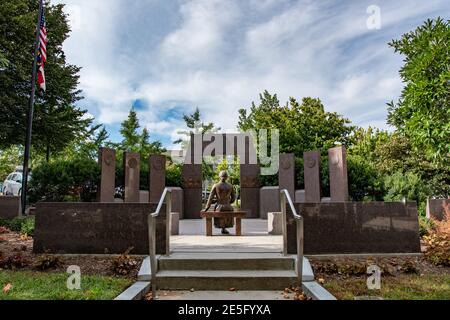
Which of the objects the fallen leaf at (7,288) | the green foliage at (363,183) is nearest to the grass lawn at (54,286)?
the fallen leaf at (7,288)

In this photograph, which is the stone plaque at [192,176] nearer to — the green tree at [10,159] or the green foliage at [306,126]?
the green foliage at [306,126]

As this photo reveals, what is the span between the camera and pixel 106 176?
13.3 metres

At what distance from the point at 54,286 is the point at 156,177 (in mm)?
9994

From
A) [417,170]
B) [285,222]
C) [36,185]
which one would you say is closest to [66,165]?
[36,185]

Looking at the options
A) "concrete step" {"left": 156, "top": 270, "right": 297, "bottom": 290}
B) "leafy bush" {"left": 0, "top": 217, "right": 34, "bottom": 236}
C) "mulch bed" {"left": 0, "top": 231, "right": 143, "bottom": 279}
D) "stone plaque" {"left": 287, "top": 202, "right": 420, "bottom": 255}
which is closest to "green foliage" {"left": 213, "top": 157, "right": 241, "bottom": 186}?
"leafy bush" {"left": 0, "top": 217, "right": 34, "bottom": 236}

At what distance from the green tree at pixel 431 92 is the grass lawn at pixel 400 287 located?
486cm

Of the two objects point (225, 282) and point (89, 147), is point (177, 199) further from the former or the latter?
point (89, 147)

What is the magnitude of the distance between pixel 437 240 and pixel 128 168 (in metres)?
11.0

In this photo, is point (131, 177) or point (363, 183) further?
point (363, 183)

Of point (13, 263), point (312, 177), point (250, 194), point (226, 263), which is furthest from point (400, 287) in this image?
point (250, 194)

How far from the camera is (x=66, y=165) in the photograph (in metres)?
14.4

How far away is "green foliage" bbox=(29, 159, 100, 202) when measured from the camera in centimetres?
1399

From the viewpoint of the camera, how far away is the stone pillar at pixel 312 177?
13.5m

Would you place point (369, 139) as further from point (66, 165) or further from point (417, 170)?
point (66, 165)
